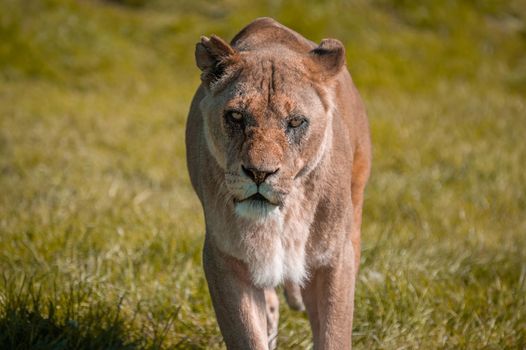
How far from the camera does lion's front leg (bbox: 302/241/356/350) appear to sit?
12.8 ft

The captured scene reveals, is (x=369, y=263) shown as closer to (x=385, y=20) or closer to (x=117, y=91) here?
(x=117, y=91)

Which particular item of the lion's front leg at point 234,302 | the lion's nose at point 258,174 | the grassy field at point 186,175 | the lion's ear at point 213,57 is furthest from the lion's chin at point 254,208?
the grassy field at point 186,175

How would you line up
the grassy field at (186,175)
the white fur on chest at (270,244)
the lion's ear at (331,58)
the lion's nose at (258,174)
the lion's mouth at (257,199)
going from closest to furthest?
the lion's nose at (258,174) → the lion's mouth at (257,199) → the white fur on chest at (270,244) → the lion's ear at (331,58) → the grassy field at (186,175)

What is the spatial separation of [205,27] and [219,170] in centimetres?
1028

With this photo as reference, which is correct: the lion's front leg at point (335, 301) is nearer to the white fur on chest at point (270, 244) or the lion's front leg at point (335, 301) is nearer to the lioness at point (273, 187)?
the lioness at point (273, 187)

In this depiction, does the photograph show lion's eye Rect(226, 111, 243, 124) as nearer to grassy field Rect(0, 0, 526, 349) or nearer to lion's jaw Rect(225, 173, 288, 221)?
lion's jaw Rect(225, 173, 288, 221)

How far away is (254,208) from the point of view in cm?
350

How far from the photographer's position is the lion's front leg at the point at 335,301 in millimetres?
3895

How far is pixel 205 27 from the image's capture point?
13.7 m

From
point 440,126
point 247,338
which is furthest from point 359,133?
point 440,126

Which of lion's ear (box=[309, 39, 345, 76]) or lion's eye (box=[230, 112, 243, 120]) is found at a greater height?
lion's ear (box=[309, 39, 345, 76])

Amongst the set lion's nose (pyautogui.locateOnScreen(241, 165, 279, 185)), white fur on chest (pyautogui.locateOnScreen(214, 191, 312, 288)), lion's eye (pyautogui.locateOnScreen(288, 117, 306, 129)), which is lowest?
white fur on chest (pyautogui.locateOnScreen(214, 191, 312, 288))

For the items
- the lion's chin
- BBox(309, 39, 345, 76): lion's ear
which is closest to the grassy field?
the lion's chin

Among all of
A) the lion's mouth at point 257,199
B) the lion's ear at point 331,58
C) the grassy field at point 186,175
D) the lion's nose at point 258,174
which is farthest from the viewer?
the grassy field at point 186,175
